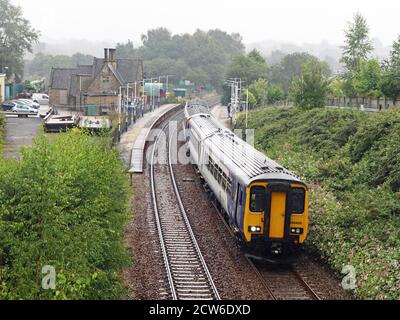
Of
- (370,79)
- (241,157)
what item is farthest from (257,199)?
(370,79)

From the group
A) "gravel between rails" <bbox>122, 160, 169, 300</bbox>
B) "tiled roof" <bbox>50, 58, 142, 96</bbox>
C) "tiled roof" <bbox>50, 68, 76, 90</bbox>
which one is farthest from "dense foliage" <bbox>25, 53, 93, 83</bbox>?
"gravel between rails" <bbox>122, 160, 169, 300</bbox>

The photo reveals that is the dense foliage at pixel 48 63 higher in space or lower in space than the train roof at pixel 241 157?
higher

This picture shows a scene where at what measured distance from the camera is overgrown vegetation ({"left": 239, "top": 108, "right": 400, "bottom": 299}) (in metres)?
16.3

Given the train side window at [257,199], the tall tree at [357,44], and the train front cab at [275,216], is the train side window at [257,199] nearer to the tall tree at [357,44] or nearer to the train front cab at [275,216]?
the train front cab at [275,216]

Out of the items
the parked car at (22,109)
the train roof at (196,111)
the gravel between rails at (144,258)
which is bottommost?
the gravel between rails at (144,258)

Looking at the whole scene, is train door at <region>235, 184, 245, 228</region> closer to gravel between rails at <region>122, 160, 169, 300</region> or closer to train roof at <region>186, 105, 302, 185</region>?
train roof at <region>186, 105, 302, 185</region>

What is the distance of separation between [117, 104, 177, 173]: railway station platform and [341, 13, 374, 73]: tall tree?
23855mm

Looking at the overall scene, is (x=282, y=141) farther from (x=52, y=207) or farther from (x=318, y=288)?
(x=52, y=207)

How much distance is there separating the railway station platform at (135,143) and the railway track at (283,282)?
12.1 meters

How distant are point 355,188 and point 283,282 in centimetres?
726

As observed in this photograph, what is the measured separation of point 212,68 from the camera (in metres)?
126

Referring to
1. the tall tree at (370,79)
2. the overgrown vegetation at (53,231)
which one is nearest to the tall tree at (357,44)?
the tall tree at (370,79)

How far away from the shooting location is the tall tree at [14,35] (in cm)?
7762
